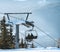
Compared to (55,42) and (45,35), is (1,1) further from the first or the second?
(55,42)

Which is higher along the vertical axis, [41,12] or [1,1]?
[1,1]

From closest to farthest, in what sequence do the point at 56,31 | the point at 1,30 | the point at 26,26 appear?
the point at 56,31
the point at 26,26
the point at 1,30

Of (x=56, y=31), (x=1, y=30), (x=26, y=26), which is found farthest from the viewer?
(x=1, y=30)

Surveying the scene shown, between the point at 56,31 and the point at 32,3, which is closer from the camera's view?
the point at 56,31

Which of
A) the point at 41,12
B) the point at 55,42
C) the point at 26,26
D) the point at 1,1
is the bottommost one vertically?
the point at 55,42

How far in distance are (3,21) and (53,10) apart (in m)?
0.67

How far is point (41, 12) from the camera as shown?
2.37 m

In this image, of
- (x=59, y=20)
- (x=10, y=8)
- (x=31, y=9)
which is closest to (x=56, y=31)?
(x=59, y=20)

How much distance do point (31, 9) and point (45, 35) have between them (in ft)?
1.34

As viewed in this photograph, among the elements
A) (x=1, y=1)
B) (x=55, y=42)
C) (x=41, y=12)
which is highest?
(x=1, y=1)

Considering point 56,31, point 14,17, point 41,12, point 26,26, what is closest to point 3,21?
point 14,17

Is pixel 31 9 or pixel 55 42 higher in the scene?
pixel 31 9

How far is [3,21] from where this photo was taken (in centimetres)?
252

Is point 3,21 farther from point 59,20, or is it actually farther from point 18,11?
point 59,20
